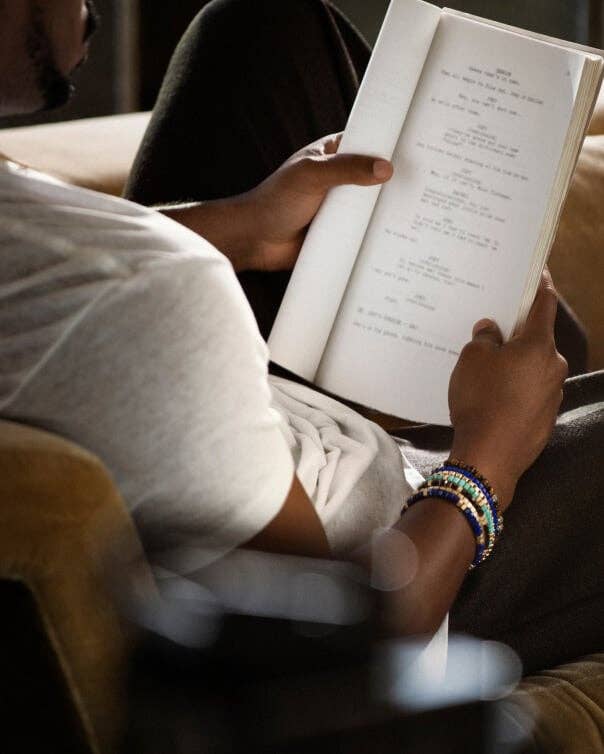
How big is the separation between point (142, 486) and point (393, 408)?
0.38m

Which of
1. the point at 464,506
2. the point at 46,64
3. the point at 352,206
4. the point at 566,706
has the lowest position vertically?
the point at 566,706

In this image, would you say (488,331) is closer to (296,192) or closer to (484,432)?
(484,432)

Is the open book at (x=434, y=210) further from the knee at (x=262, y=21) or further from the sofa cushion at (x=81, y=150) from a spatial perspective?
the sofa cushion at (x=81, y=150)

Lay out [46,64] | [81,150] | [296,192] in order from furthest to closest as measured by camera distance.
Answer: [81,150] → [296,192] → [46,64]

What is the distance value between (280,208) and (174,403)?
1.58ft

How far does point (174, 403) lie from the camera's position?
0.61 metres

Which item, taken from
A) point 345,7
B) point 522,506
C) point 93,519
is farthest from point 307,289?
point 345,7

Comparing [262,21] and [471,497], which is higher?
[262,21]

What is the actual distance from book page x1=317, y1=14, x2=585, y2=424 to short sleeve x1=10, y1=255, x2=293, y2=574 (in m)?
0.32

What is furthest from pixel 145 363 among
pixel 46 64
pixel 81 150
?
pixel 81 150

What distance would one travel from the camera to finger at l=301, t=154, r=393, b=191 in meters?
0.94

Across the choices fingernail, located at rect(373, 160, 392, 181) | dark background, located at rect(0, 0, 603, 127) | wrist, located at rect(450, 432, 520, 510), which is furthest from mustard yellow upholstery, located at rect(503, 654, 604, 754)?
dark background, located at rect(0, 0, 603, 127)

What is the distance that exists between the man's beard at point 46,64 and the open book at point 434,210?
257mm

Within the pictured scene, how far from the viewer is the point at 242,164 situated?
1205 mm
